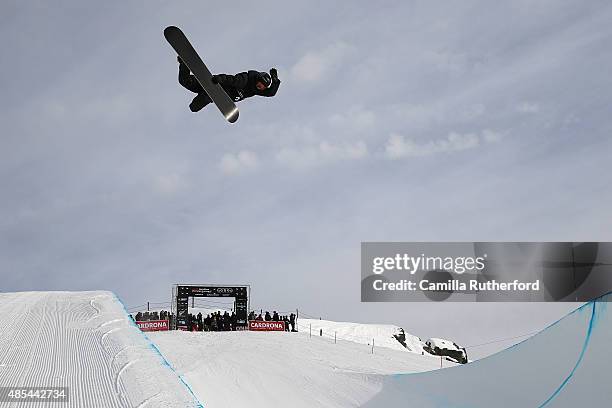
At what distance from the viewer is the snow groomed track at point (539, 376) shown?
7.47 m

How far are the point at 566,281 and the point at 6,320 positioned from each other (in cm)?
2316

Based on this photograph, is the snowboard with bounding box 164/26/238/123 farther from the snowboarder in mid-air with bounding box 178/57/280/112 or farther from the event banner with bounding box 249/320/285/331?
the event banner with bounding box 249/320/285/331

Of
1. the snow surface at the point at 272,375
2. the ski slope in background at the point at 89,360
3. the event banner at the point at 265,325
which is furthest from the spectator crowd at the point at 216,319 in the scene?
the ski slope in background at the point at 89,360

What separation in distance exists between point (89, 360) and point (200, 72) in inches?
180

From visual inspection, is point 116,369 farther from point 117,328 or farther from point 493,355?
point 493,355

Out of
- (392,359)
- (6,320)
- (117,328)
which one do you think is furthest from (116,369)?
(392,359)

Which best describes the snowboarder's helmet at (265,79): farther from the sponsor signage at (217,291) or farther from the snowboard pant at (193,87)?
the sponsor signage at (217,291)

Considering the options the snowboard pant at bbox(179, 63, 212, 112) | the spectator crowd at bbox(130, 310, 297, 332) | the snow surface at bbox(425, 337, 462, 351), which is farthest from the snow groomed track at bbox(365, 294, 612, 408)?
the snow surface at bbox(425, 337, 462, 351)

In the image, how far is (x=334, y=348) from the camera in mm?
19406

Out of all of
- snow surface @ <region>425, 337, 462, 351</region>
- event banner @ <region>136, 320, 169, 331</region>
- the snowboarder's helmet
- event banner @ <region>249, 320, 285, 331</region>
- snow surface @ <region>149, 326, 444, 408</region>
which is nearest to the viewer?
the snowboarder's helmet

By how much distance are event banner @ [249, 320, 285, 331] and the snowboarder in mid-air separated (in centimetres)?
2001

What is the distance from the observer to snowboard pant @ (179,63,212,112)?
29.0 feet

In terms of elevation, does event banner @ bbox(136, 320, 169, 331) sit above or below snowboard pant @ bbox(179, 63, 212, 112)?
below

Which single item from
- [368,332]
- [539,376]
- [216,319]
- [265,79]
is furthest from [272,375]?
[368,332]
